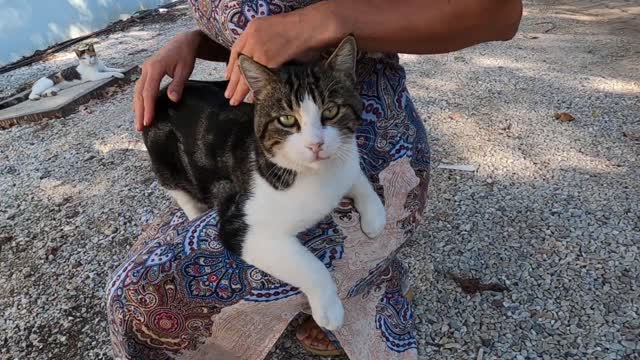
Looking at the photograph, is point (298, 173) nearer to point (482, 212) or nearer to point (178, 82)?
point (178, 82)

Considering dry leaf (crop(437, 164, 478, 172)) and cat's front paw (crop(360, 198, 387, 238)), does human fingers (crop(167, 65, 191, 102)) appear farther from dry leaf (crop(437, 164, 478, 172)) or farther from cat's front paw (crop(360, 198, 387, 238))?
dry leaf (crop(437, 164, 478, 172))

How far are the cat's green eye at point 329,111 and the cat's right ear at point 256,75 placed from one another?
0.12 meters

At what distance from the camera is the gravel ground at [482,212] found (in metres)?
1.58

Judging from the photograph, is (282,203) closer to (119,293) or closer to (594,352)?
(119,293)

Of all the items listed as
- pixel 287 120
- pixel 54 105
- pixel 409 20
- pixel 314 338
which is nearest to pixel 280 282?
pixel 287 120

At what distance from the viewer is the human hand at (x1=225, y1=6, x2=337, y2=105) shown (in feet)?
3.47

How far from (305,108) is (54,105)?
3252mm

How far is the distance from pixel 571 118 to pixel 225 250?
2.22 m

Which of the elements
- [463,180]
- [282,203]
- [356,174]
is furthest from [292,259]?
[463,180]

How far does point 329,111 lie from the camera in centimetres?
105

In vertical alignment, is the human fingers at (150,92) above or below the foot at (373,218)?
above

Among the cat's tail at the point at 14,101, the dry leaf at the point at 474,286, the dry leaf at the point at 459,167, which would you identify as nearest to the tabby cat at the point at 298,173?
the dry leaf at the point at 474,286

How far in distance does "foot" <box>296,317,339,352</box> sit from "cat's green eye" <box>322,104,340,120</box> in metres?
0.68

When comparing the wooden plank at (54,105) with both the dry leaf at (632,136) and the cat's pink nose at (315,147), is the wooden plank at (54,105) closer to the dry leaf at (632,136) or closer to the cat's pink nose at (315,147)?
the cat's pink nose at (315,147)
